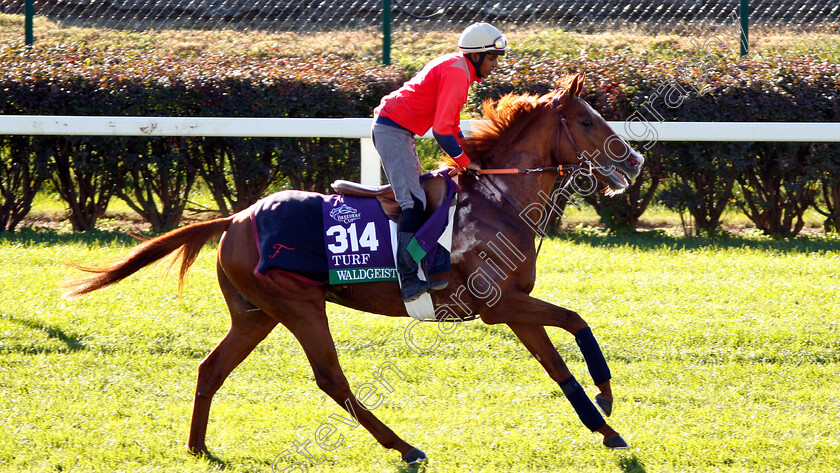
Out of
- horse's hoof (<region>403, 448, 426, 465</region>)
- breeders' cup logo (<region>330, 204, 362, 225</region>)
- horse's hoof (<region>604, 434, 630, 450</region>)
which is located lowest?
horse's hoof (<region>403, 448, 426, 465</region>)

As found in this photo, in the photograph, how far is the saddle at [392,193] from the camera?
4.30m

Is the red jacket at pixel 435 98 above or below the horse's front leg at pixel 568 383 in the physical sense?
above

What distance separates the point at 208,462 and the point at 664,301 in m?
3.53

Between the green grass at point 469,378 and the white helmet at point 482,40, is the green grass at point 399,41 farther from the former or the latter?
the white helmet at point 482,40

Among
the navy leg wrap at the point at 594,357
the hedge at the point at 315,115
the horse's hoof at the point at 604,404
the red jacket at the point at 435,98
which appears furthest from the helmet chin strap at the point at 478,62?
the hedge at the point at 315,115

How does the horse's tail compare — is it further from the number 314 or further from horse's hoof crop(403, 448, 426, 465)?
horse's hoof crop(403, 448, 426, 465)

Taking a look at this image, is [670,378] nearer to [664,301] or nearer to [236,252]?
[664,301]

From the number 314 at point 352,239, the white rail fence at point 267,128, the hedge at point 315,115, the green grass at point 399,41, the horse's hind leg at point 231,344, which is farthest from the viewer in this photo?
the green grass at point 399,41

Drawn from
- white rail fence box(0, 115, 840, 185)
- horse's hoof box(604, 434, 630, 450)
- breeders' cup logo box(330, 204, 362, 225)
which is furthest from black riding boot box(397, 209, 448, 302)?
white rail fence box(0, 115, 840, 185)

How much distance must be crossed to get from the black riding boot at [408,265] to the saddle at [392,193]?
108 mm

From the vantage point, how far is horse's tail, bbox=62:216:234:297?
A: 4.54 m

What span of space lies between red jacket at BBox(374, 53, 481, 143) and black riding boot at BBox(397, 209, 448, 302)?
0.45 metres

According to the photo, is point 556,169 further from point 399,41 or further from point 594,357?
point 399,41

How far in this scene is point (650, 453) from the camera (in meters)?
4.18
